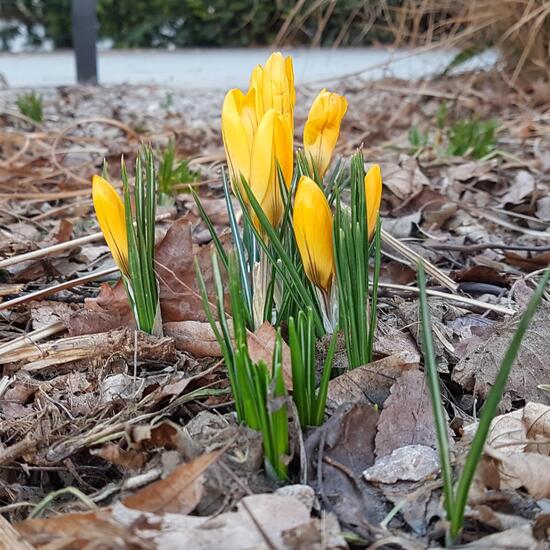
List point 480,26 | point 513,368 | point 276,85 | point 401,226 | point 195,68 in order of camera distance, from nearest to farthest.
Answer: point 276,85 < point 513,368 < point 401,226 < point 480,26 < point 195,68

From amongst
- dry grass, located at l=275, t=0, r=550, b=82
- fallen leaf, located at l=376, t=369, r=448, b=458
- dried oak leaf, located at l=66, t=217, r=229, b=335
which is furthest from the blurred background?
fallen leaf, located at l=376, t=369, r=448, b=458

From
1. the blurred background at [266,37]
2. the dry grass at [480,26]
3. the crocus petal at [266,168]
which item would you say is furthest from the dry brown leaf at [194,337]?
the dry grass at [480,26]

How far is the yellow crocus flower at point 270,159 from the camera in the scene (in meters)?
0.89

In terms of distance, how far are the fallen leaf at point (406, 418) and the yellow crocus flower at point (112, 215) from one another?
44 cm

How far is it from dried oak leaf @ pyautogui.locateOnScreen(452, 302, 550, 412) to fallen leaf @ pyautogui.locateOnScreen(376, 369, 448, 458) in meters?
0.12

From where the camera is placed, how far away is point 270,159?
2.98 feet

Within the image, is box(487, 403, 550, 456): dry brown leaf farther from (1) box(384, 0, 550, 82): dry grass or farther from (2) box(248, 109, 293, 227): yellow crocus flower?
(1) box(384, 0, 550, 82): dry grass

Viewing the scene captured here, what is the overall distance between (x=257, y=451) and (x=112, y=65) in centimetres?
790

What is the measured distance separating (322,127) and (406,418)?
0.41 metres

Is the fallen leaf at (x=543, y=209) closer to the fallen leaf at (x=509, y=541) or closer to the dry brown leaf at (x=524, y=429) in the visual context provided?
the dry brown leaf at (x=524, y=429)

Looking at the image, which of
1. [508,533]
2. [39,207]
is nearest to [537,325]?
[508,533]

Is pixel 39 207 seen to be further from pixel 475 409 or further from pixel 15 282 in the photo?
pixel 475 409

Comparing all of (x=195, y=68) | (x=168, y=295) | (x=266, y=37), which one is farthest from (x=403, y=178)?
(x=266, y=37)

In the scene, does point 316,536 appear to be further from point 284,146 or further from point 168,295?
point 168,295
